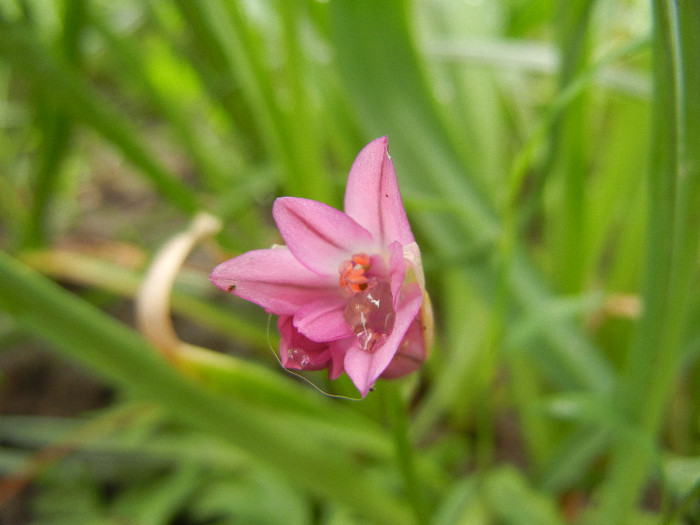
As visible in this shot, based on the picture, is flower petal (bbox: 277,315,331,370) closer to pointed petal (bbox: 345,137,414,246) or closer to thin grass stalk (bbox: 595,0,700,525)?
pointed petal (bbox: 345,137,414,246)

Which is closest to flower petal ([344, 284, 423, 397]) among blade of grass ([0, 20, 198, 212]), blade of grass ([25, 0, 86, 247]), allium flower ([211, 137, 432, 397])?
allium flower ([211, 137, 432, 397])

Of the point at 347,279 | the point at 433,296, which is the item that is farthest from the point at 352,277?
the point at 433,296

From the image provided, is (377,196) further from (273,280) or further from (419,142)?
(419,142)

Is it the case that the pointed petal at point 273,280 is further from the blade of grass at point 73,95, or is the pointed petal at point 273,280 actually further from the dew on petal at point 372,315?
the blade of grass at point 73,95

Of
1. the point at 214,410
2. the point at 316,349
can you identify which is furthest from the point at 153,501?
the point at 316,349

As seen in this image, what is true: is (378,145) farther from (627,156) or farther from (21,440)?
(21,440)
